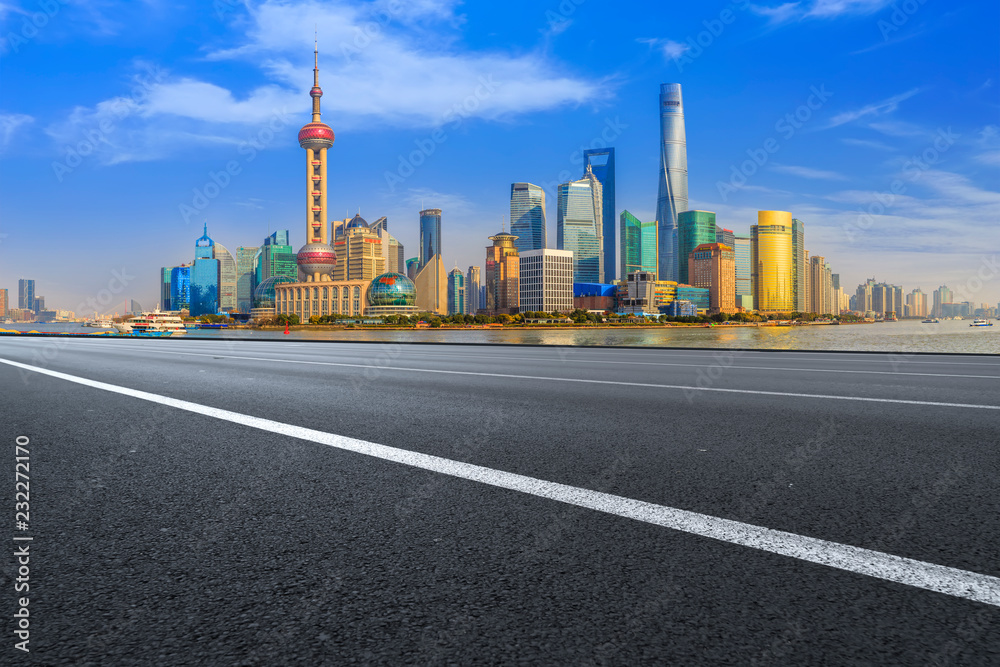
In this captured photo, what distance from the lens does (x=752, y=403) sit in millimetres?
7668

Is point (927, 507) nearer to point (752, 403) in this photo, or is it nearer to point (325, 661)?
point (325, 661)

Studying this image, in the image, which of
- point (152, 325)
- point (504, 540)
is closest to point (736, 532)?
point (504, 540)

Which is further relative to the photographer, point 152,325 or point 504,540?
point 152,325

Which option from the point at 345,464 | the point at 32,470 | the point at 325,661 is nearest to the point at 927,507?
the point at 325,661

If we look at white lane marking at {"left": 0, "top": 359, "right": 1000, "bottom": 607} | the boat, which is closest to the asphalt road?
white lane marking at {"left": 0, "top": 359, "right": 1000, "bottom": 607}

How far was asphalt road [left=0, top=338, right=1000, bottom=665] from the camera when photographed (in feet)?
6.35

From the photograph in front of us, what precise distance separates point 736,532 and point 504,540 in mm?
1085

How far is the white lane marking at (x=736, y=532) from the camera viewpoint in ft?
7.58

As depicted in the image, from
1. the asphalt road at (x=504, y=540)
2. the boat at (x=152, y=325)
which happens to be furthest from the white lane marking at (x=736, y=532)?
the boat at (x=152, y=325)

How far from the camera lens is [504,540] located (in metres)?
2.81

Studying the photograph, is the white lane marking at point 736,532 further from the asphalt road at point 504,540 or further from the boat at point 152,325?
the boat at point 152,325

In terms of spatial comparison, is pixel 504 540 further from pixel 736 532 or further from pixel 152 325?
pixel 152 325

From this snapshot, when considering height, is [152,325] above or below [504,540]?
above

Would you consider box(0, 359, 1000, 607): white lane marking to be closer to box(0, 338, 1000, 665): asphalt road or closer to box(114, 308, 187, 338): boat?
box(0, 338, 1000, 665): asphalt road
